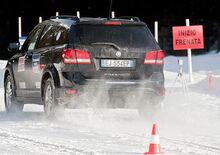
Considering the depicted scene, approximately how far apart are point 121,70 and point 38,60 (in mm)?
1627

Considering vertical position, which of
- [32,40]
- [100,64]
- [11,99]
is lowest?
[11,99]

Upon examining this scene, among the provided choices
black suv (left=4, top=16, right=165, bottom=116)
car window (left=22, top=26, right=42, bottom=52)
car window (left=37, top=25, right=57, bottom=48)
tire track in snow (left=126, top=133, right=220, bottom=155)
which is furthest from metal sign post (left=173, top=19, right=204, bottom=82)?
tire track in snow (left=126, top=133, right=220, bottom=155)

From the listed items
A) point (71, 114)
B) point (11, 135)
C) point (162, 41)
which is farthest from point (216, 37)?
point (11, 135)

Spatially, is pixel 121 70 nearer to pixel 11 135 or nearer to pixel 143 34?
pixel 143 34

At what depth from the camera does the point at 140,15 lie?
4522 cm

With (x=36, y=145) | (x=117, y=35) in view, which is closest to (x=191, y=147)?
(x=36, y=145)

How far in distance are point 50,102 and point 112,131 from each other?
1920 millimetres

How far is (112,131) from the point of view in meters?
11.2

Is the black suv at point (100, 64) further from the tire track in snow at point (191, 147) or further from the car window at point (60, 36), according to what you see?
the tire track in snow at point (191, 147)

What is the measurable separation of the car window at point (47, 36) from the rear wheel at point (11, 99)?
1.22 meters

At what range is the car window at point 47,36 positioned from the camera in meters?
13.3

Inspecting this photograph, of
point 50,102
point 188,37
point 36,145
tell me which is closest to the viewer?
point 36,145

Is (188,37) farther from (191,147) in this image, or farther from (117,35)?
(191,147)

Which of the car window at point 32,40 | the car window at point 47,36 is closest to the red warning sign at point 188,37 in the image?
the car window at point 32,40
